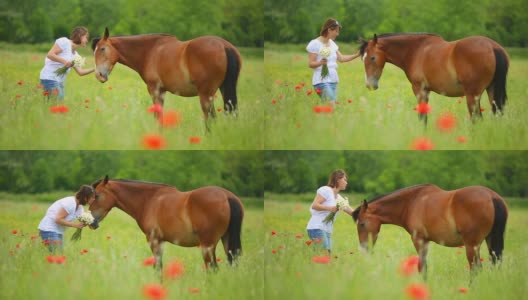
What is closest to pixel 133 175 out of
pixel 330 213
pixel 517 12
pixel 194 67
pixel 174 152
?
pixel 174 152

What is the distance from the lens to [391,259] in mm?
9430

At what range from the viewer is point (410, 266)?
9.39m

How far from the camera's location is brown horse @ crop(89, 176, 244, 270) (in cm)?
923

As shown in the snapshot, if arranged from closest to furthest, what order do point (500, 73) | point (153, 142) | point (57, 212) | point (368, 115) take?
point (500, 73)
point (57, 212)
point (153, 142)
point (368, 115)

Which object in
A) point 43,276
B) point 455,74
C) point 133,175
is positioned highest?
point 455,74

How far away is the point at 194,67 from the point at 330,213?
175 cm

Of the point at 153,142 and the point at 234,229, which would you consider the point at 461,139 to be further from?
the point at 153,142

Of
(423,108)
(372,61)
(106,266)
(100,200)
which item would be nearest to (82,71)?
(100,200)

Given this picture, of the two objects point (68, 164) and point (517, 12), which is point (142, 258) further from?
point (517, 12)

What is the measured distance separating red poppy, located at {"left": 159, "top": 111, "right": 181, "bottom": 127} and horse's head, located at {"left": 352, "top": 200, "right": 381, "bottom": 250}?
1.74 m

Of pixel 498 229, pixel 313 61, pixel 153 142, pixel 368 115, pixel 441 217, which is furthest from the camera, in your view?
pixel 313 61

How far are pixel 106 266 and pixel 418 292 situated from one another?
8.82ft

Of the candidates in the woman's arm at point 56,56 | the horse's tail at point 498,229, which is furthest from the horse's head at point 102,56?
the horse's tail at point 498,229

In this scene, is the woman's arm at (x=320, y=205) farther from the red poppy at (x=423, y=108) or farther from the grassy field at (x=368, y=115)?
the red poppy at (x=423, y=108)
